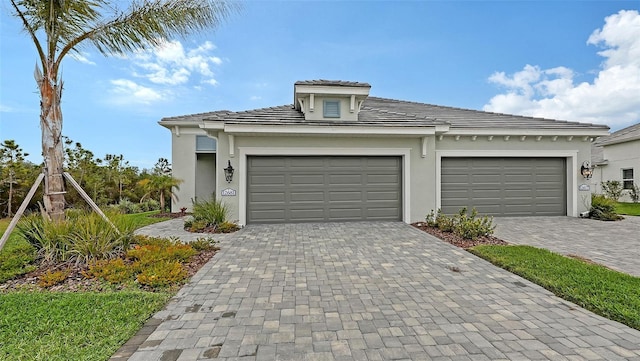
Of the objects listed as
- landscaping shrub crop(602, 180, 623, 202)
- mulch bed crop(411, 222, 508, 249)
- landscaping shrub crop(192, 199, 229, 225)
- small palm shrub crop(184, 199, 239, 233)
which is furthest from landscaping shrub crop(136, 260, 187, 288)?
landscaping shrub crop(602, 180, 623, 202)

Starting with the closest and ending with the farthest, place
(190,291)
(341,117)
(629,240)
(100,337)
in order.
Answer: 1. (100,337)
2. (190,291)
3. (629,240)
4. (341,117)

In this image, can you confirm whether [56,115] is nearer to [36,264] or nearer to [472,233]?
[36,264]

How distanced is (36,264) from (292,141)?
19.9ft

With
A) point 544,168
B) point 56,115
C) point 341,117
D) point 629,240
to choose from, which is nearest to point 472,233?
point 629,240

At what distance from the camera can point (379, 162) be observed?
28.9 ft

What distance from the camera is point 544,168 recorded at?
9.57 m

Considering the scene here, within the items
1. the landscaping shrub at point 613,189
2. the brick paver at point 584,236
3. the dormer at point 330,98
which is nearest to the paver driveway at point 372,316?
the brick paver at point 584,236

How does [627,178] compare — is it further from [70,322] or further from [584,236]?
[70,322]

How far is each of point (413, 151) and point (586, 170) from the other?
6.32 metres

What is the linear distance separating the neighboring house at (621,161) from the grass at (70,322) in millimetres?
22188

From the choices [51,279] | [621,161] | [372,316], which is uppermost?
[621,161]

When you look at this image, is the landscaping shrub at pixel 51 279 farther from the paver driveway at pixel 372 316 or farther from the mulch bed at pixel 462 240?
the mulch bed at pixel 462 240

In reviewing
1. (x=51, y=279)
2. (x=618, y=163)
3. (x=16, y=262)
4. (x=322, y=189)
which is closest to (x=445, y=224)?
(x=322, y=189)

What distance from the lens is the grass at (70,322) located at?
2244mm
